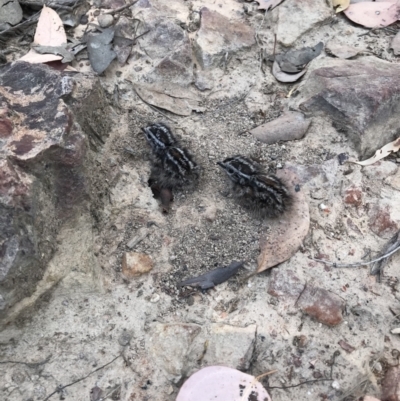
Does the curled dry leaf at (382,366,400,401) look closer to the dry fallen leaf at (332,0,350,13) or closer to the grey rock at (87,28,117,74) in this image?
the grey rock at (87,28,117,74)

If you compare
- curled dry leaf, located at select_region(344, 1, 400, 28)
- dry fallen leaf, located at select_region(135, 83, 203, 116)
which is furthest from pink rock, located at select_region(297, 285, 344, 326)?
curled dry leaf, located at select_region(344, 1, 400, 28)

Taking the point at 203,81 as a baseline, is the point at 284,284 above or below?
below

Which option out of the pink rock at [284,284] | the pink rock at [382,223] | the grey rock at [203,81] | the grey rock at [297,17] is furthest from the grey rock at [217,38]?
the pink rock at [284,284]

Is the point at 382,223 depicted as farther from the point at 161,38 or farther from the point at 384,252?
the point at 161,38

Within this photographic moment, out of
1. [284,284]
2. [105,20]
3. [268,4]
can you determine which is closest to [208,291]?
[284,284]

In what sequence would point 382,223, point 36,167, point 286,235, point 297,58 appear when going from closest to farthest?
1. point 36,167
2. point 286,235
3. point 382,223
4. point 297,58

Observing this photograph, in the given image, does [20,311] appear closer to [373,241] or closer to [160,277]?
[160,277]

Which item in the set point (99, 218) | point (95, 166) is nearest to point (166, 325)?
point (99, 218)
